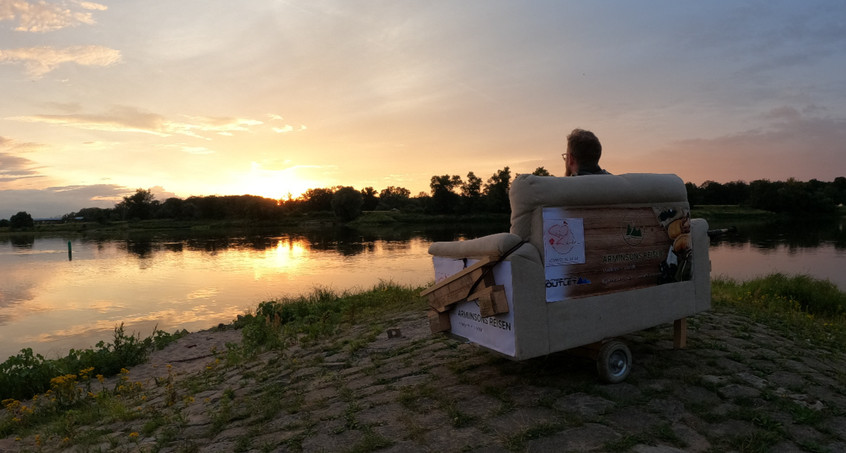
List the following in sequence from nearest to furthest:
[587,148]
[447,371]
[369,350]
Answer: [587,148] → [447,371] → [369,350]

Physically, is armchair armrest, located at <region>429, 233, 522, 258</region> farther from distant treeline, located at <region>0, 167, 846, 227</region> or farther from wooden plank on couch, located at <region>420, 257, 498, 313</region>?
distant treeline, located at <region>0, 167, 846, 227</region>

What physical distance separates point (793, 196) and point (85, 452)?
4076 inches

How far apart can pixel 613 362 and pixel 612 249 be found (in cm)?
101

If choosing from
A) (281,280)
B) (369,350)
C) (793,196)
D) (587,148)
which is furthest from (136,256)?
(793,196)

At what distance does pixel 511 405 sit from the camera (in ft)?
12.2

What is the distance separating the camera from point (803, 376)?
4457mm

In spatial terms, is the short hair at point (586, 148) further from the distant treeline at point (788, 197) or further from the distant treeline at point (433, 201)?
the distant treeline at point (788, 197)

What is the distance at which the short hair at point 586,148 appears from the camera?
4320mm

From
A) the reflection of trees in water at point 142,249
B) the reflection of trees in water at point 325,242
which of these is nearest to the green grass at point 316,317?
the reflection of trees in water at point 325,242

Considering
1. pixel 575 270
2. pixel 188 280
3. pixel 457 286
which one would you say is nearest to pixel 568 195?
pixel 575 270

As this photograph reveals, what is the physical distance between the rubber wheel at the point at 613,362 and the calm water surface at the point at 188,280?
45.0 ft

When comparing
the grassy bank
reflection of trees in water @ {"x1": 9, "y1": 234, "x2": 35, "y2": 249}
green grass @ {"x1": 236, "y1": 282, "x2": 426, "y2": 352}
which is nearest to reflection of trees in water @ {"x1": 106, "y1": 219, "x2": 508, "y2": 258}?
reflection of trees in water @ {"x1": 9, "y1": 234, "x2": 35, "y2": 249}

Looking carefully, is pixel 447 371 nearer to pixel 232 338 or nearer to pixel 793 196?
pixel 232 338

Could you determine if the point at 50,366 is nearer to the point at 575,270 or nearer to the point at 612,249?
the point at 575,270
